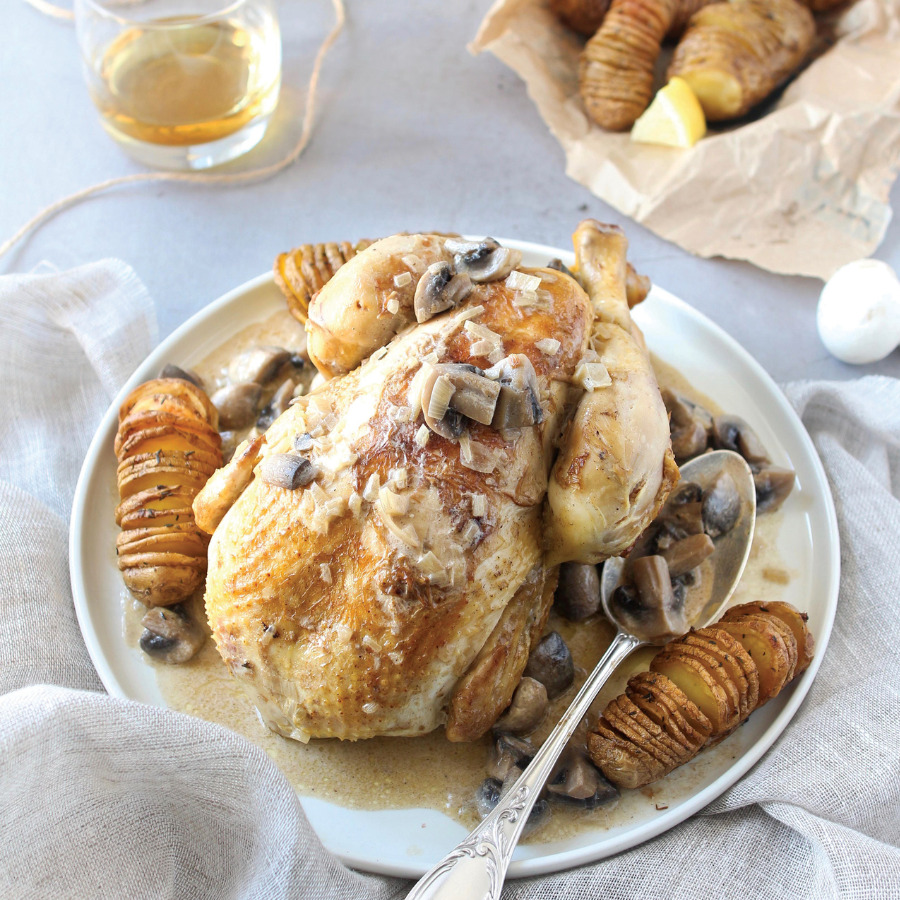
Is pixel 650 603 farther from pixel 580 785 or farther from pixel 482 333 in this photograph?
pixel 482 333

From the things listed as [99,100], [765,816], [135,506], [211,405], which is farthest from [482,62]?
[765,816]

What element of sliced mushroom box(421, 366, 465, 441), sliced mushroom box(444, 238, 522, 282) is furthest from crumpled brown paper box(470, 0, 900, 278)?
sliced mushroom box(421, 366, 465, 441)

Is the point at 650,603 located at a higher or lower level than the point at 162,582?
lower

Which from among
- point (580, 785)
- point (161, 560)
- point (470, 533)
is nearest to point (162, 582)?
point (161, 560)

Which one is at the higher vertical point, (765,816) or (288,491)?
(288,491)

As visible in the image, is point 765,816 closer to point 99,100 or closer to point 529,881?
point 529,881

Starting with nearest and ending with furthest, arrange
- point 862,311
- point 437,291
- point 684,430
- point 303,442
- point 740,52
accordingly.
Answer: point 303,442, point 437,291, point 684,430, point 862,311, point 740,52

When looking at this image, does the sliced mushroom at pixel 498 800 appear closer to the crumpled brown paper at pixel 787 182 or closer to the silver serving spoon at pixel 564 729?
the silver serving spoon at pixel 564 729
